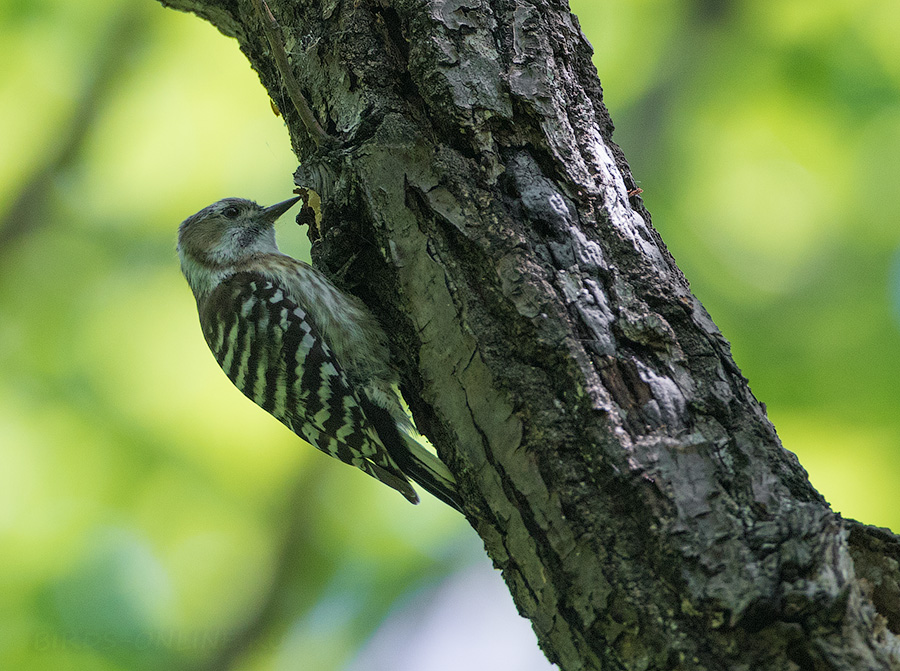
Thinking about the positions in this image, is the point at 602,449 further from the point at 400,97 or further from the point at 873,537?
the point at 400,97

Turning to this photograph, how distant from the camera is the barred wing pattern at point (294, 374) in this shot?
3635mm

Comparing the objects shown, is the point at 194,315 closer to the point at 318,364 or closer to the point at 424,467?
the point at 318,364

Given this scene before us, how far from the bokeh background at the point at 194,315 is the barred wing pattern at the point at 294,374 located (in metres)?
1.58

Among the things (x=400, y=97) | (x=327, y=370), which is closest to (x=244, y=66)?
(x=327, y=370)

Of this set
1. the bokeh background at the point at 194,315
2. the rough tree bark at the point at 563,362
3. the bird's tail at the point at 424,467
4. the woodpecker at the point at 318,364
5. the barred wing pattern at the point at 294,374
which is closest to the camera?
the rough tree bark at the point at 563,362

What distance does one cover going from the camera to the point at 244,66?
645 centimetres

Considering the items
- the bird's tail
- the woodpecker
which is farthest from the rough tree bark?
the woodpecker

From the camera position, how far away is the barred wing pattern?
3635 mm

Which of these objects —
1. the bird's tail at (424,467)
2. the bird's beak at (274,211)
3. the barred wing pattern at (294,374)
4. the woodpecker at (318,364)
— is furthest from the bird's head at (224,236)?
the bird's tail at (424,467)

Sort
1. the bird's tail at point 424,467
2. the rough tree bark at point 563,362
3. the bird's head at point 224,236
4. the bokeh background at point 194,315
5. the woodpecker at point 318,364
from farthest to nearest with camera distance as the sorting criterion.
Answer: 1. the bokeh background at point 194,315
2. the bird's head at point 224,236
3. the woodpecker at point 318,364
4. the bird's tail at point 424,467
5. the rough tree bark at point 563,362

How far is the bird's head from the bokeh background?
754 millimetres

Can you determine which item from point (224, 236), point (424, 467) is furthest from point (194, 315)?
point (424, 467)

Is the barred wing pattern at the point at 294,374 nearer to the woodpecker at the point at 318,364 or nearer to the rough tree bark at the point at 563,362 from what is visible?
the woodpecker at the point at 318,364

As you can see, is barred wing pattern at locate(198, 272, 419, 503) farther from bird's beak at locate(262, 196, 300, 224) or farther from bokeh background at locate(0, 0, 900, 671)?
bokeh background at locate(0, 0, 900, 671)
